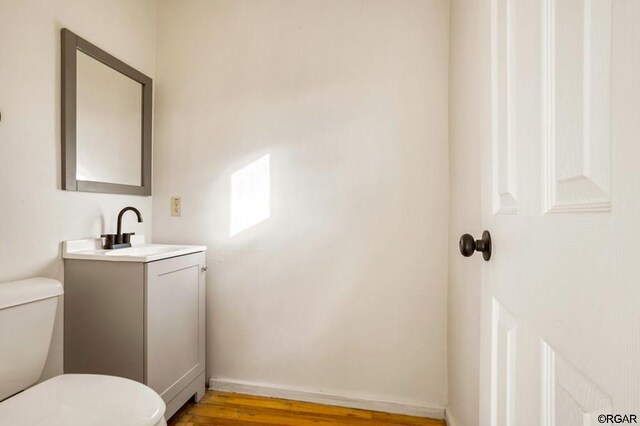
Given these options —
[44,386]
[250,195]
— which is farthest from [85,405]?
[250,195]

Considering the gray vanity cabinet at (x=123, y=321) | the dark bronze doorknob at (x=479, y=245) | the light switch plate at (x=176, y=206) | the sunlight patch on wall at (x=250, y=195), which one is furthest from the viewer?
the light switch plate at (x=176, y=206)

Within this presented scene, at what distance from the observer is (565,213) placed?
41 cm

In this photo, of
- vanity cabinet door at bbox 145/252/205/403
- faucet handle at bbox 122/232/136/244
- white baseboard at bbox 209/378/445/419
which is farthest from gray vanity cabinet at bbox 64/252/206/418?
white baseboard at bbox 209/378/445/419

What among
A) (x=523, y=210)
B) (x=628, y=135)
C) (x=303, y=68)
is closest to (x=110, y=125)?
(x=303, y=68)

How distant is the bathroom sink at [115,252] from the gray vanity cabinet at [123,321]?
0.03 m

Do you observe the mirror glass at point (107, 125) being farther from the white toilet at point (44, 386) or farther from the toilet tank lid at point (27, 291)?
the white toilet at point (44, 386)

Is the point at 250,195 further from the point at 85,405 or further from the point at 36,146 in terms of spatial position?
the point at 85,405

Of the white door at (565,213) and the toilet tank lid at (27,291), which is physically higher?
the white door at (565,213)

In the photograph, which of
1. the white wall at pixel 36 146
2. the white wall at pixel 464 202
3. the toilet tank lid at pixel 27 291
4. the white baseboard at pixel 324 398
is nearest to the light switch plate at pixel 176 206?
the white wall at pixel 36 146

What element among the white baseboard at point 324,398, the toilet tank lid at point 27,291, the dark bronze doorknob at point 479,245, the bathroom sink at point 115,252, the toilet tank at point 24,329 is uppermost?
the dark bronze doorknob at point 479,245

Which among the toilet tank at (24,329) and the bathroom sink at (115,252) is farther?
the bathroom sink at (115,252)

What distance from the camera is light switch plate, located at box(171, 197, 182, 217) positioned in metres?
2.10

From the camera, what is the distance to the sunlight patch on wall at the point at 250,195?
198cm

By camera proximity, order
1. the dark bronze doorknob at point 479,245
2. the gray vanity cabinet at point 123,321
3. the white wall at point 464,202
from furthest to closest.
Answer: the gray vanity cabinet at point 123,321, the white wall at point 464,202, the dark bronze doorknob at point 479,245
